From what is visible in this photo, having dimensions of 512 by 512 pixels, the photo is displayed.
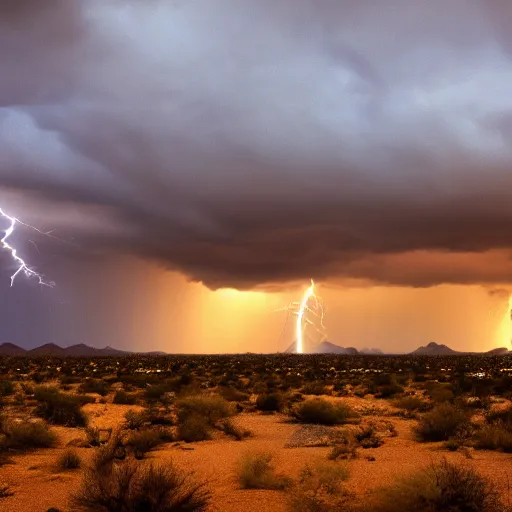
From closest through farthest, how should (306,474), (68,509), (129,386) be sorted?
(68,509) → (306,474) → (129,386)

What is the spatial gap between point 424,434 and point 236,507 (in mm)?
8631

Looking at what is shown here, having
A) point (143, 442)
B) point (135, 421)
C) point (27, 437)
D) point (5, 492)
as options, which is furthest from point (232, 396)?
point (5, 492)

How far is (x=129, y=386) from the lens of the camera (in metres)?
36.4

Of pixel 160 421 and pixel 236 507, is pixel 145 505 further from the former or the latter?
pixel 160 421

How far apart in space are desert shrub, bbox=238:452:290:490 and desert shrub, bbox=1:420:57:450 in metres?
7.04

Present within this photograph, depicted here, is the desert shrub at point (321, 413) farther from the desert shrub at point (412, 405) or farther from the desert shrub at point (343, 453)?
the desert shrub at point (343, 453)

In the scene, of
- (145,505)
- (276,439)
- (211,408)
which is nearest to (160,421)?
(211,408)

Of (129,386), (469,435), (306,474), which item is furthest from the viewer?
(129,386)

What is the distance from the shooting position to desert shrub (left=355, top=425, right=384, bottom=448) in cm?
1617

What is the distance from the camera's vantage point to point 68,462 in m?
13.6

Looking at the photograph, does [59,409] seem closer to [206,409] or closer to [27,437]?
[27,437]

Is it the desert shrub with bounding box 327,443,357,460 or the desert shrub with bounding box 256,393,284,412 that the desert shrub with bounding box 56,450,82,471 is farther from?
the desert shrub with bounding box 256,393,284,412

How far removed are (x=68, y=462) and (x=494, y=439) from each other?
10541mm

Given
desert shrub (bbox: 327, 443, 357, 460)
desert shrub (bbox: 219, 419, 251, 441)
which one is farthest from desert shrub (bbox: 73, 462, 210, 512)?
desert shrub (bbox: 219, 419, 251, 441)
